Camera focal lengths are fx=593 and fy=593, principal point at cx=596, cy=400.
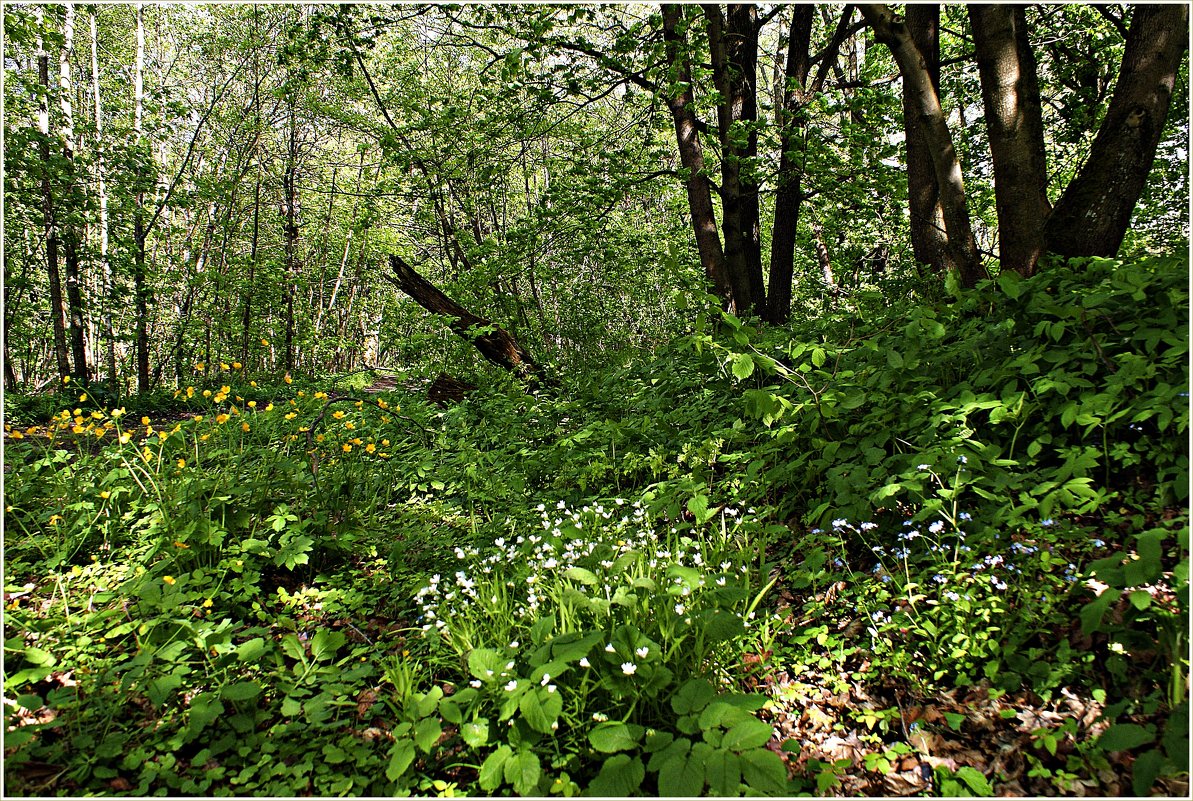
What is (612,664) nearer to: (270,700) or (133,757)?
(270,700)

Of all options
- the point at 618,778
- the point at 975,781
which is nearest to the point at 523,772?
the point at 618,778

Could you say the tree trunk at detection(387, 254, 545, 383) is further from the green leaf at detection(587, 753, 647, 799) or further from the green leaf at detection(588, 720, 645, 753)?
the green leaf at detection(587, 753, 647, 799)

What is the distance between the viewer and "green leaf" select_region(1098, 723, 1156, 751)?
1.43 m

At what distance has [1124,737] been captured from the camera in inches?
56.9

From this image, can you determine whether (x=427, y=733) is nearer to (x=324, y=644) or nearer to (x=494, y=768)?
(x=494, y=768)

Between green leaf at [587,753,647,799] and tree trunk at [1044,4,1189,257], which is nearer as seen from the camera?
green leaf at [587,753,647,799]

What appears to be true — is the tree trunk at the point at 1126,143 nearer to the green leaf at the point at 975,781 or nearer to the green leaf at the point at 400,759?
the green leaf at the point at 975,781

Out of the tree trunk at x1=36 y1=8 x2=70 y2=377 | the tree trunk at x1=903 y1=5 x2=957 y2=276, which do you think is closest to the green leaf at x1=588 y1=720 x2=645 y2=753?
the tree trunk at x1=903 y1=5 x2=957 y2=276

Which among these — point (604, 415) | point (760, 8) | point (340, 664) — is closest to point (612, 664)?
point (340, 664)

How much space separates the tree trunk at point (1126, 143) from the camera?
343 cm

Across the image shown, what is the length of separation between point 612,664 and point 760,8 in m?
8.50

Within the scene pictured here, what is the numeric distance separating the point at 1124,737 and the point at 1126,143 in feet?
11.9

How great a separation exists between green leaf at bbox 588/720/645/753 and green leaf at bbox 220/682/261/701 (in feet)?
3.48

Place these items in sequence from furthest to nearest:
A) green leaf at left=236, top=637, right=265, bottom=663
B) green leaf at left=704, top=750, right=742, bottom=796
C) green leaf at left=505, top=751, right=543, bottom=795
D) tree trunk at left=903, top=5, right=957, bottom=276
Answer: tree trunk at left=903, top=5, right=957, bottom=276 → green leaf at left=236, top=637, right=265, bottom=663 → green leaf at left=505, top=751, right=543, bottom=795 → green leaf at left=704, top=750, right=742, bottom=796
